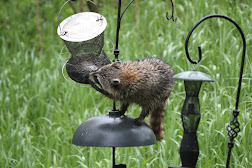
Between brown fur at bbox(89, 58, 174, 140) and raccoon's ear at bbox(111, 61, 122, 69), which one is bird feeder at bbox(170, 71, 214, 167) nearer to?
brown fur at bbox(89, 58, 174, 140)

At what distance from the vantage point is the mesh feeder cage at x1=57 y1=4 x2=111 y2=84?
107 inches

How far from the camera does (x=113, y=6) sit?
766 centimetres

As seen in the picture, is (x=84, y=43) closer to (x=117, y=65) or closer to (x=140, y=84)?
(x=117, y=65)

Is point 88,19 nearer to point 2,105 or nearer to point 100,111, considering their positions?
point 100,111

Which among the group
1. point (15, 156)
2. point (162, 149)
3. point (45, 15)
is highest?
point (45, 15)

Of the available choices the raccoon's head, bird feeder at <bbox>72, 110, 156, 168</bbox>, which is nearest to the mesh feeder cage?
the raccoon's head

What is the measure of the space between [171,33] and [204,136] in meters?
2.25

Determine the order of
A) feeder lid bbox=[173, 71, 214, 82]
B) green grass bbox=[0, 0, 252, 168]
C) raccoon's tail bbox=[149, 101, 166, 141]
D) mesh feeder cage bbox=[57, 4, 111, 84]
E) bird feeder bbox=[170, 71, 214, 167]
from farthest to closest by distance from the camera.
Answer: green grass bbox=[0, 0, 252, 168]
raccoon's tail bbox=[149, 101, 166, 141]
mesh feeder cage bbox=[57, 4, 111, 84]
bird feeder bbox=[170, 71, 214, 167]
feeder lid bbox=[173, 71, 214, 82]

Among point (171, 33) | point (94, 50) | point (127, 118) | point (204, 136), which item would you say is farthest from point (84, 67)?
point (171, 33)

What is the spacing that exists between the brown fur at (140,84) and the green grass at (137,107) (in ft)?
3.97

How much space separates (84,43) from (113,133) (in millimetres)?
796

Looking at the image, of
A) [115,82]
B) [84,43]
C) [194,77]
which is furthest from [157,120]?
[194,77]

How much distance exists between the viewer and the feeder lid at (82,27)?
8.77 ft

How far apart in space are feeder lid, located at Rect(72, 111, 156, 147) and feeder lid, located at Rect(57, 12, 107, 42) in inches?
24.2
